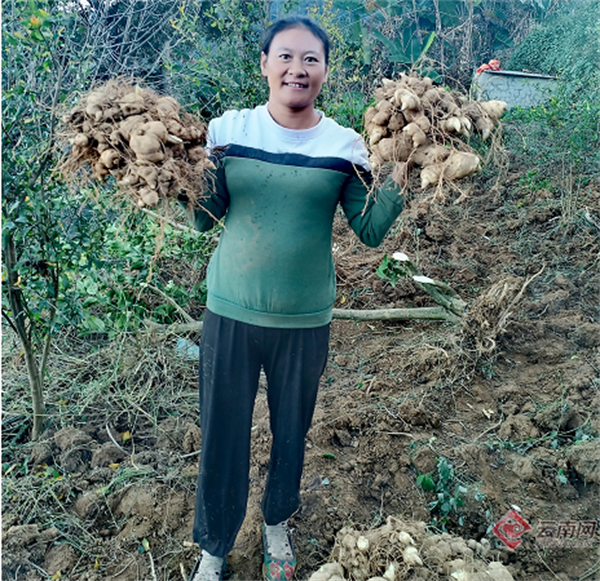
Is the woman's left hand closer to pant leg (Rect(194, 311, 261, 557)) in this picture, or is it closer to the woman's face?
the woman's face

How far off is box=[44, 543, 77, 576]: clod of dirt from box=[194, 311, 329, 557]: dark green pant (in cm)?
54

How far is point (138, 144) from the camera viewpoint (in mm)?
1234

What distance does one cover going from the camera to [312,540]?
6.48 ft

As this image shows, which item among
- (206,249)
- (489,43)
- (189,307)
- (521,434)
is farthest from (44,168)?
(489,43)

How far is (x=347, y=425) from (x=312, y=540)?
2.23 ft

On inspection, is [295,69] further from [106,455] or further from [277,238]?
[106,455]

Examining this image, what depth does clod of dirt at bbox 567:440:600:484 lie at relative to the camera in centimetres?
221

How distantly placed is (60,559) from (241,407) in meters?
0.96

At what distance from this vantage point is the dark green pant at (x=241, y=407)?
1548mm

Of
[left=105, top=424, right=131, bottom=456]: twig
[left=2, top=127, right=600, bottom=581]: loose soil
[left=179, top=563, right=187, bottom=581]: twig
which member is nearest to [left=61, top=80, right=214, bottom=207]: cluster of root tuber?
[left=2, top=127, right=600, bottom=581]: loose soil

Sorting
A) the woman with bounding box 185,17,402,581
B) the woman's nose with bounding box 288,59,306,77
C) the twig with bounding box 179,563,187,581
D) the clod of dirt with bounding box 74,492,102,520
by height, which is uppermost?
the woman's nose with bounding box 288,59,306,77

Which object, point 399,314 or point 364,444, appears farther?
point 399,314

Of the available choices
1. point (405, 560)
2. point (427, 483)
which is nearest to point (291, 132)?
point (405, 560)

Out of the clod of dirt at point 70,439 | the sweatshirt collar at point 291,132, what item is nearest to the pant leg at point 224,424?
the sweatshirt collar at point 291,132
